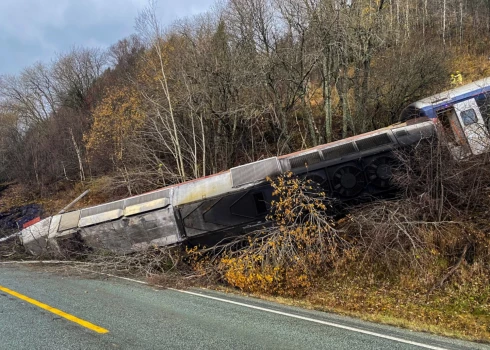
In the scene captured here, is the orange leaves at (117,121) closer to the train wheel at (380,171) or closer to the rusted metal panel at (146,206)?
the rusted metal panel at (146,206)

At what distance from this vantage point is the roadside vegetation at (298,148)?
26.0ft

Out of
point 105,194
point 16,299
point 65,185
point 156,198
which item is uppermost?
point 65,185

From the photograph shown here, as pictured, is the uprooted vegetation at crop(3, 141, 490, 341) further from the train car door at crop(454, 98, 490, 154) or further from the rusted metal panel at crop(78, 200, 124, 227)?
the rusted metal panel at crop(78, 200, 124, 227)

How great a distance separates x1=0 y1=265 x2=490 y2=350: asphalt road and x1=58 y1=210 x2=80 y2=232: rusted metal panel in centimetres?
329

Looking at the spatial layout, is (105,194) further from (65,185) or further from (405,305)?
(405,305)

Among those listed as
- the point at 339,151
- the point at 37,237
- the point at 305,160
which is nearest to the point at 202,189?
the point at 305,160

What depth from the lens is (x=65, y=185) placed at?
93.1ft

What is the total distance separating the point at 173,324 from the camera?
6.24 m

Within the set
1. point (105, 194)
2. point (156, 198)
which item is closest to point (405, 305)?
point (156, 198)

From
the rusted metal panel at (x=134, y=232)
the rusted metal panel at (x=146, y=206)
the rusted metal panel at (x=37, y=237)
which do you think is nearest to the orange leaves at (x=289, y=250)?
the rusted metal panel at (x=134, y=232)

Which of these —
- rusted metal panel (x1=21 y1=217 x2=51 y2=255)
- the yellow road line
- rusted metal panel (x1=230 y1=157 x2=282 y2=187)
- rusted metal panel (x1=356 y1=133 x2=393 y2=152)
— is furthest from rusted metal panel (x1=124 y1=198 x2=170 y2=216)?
rusted metal panel (x1=356 y1=133 x2=393 y2=152)

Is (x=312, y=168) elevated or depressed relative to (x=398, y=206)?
elevated

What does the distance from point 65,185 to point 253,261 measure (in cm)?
2434

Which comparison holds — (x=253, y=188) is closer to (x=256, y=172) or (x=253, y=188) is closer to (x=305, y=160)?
(x=256, y=172)
